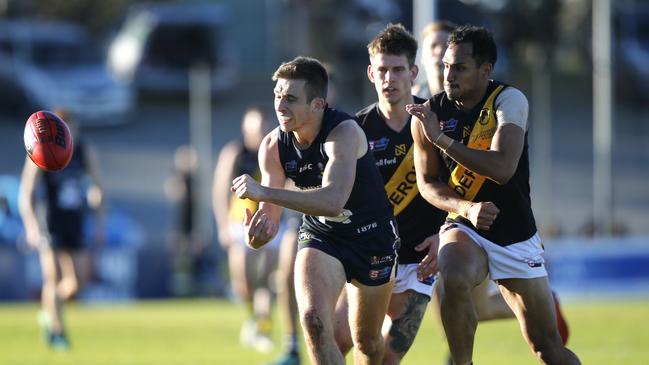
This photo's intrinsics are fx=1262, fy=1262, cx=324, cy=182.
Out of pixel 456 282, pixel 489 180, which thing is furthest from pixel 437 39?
pixel 456 282

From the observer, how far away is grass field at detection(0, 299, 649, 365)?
11.8 m

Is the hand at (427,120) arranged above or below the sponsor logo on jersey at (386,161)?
above

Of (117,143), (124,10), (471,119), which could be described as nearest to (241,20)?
(124,10)

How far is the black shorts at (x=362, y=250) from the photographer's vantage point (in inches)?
307

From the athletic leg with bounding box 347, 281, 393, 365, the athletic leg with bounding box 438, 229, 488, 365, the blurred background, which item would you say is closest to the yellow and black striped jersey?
the athletic leg with bounding box 438, 229, 488, 365

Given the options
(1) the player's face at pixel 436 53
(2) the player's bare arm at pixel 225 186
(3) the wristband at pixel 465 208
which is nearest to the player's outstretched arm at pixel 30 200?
(2) the player's bare arm at pixel 225 186

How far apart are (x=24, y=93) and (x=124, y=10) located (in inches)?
387

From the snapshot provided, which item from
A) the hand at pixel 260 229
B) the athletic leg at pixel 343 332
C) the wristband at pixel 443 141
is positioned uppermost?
the wristband at pixel 443 141

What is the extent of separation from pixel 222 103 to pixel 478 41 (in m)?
24.3

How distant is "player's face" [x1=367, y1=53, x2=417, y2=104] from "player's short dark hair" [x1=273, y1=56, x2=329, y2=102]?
0.64m

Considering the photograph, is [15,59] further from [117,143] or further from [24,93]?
[117,143]

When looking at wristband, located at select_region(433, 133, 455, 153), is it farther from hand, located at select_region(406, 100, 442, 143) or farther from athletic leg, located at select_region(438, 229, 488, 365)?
athletic leg, located at select_region(438, 229, 488, 365)

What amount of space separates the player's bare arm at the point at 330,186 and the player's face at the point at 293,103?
0.72 feet

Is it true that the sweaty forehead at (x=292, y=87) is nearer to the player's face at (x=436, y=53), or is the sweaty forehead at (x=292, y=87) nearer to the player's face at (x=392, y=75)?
the player's face at (x=392, y=75)
